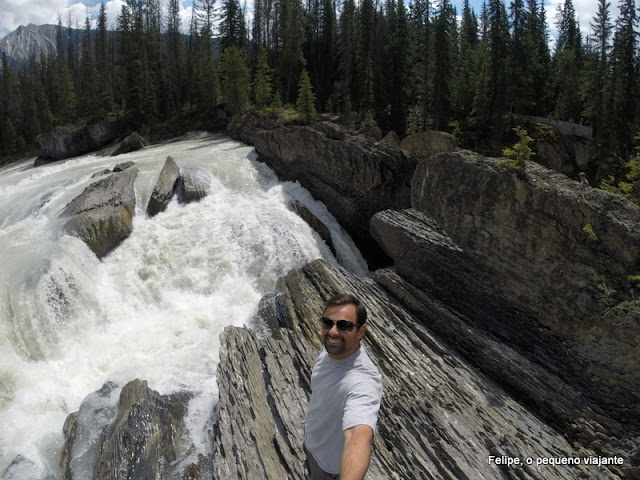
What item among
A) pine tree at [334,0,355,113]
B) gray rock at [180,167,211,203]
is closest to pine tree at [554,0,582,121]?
pine tree at [334,0,355,113]

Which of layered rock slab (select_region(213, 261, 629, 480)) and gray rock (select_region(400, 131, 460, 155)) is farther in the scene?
gray rock (select_region(400, 131, 460, 155))

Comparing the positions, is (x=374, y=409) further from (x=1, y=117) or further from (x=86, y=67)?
(x=1, y=117)

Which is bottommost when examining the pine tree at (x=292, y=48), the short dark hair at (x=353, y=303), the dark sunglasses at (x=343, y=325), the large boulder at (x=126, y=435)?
the large boulder at (x=126, y=435)

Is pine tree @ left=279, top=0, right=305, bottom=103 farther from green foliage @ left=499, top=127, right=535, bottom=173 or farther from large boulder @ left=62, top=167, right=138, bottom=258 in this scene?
green foliage @ left=499, top=127, right=535, bottom=173

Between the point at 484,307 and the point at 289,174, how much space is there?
1450cm

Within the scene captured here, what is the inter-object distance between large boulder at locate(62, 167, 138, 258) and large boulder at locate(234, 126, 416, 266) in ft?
30.3

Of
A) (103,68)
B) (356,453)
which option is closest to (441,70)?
(356,453)

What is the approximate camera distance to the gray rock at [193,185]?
20.4m

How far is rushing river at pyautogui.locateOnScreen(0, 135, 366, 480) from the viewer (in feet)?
33.0

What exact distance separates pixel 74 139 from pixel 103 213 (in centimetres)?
3266

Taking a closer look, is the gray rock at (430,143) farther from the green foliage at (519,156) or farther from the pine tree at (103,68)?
the pine tree at (103,68)

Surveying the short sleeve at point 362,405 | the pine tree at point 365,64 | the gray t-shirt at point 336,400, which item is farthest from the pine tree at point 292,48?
the short sleeve at point 362,405

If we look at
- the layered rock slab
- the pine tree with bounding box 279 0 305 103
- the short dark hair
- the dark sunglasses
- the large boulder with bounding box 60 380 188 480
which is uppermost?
the pine tree with bounding box 279 0 305 103

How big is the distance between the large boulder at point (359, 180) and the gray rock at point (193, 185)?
556cm
